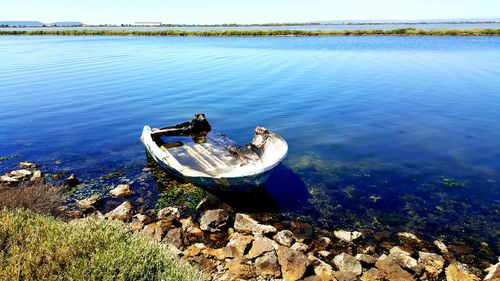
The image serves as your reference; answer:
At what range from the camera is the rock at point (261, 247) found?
30.7 ft

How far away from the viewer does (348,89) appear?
99.0ft

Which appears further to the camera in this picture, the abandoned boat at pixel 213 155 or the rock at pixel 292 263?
the abandoned boat at pixel 213 155

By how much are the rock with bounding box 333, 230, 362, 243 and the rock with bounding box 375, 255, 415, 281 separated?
3.95ft

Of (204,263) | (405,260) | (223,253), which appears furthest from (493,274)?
(204,263)

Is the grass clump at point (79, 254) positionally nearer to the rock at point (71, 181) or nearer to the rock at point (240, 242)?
the rock at point (240, 242)

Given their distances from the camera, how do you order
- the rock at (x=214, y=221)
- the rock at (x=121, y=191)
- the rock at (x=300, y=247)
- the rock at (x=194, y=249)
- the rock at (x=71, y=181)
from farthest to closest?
the rock at (x=71, y=181), the rock at (x=121, y=191), the rock at (x=214, y=221), the rock at (x=300, y=247), the rock at (x=194, y=249)

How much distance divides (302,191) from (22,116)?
21.0 m

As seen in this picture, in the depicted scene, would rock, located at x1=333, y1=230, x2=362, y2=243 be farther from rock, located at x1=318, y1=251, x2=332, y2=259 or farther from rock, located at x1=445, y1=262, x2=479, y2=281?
rock, located at x1=445, y1=262, x2=479, y2=281

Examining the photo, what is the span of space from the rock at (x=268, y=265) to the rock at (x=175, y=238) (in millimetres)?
2377

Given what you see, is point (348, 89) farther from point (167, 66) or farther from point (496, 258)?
point (167, 66)

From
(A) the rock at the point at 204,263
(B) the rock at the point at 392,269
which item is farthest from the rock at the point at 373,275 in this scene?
(A) the rock at the point at 204,263

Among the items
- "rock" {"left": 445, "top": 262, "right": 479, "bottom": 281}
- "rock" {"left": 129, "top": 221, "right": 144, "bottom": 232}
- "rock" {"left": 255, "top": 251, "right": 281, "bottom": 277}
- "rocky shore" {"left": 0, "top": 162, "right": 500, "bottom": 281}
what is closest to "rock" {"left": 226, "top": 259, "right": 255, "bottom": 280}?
"rocky shore" {"left": 0, "top": 162, "right": 500, "bottom": 281}

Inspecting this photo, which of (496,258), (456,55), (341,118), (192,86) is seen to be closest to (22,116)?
(192,86)

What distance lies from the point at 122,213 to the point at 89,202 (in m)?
1.62
